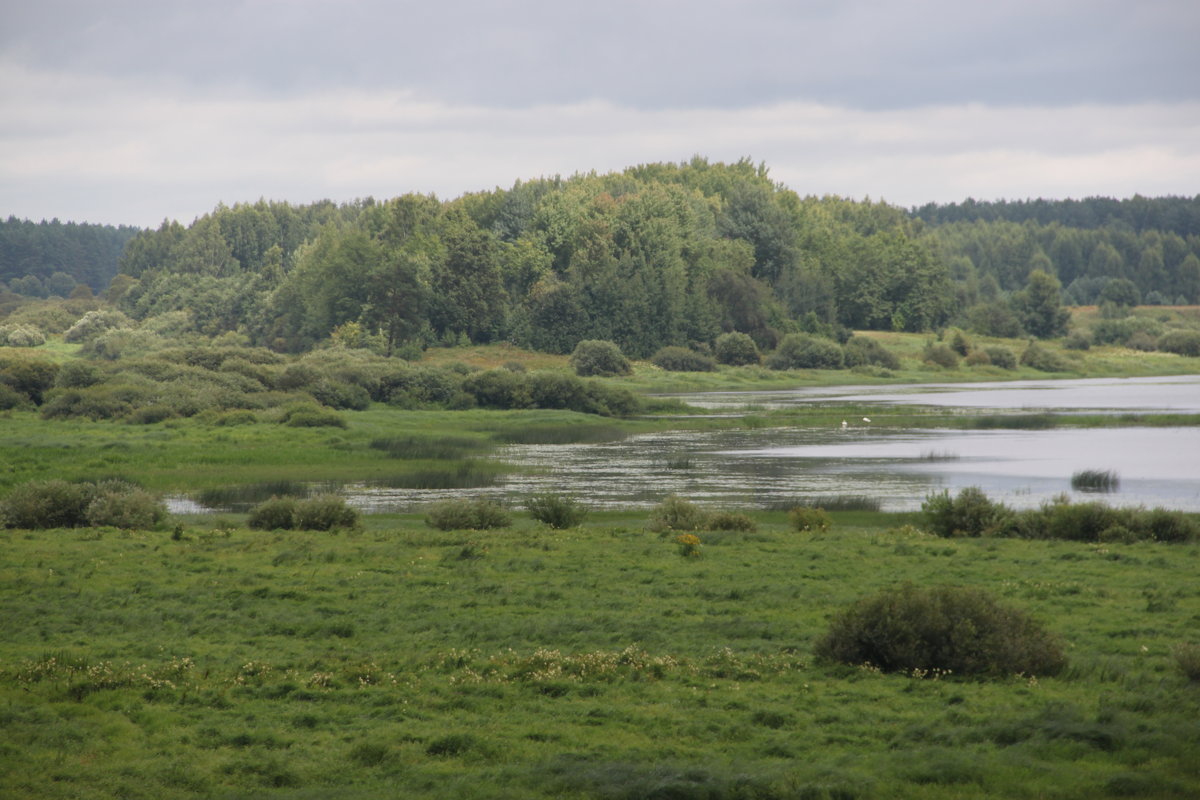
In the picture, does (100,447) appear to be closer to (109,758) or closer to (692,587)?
(692,587)

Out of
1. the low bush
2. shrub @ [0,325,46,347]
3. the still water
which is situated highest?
shrub @ [0,325,46,347]

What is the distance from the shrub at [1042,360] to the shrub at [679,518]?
4370 inches

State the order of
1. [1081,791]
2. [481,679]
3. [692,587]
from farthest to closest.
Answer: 1. [692,587]
2. [481,679]
3. [1081,791]

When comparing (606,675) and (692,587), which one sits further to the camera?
(692,587)

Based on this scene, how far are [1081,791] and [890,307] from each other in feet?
468

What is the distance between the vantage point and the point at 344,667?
14211 mm

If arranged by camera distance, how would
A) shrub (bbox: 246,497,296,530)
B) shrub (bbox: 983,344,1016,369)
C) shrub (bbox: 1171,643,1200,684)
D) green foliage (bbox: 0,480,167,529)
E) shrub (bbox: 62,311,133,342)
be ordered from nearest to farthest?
shrub (bbox: 1171,643,1200,684), green foliage (bbox: 0,480,167,529), shrub (bbox: 246,497,296,530), shrub (bbox: 983,344,1016,369), shrub (bbox: 62,311,133,342)

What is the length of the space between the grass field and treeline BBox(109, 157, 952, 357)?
87.9m

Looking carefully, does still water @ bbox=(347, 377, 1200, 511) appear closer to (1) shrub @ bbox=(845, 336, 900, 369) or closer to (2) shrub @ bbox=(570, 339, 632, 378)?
(2) shrub @ bbox=(570, 339, 632, 378)

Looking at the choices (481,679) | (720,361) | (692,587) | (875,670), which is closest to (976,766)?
(875,670)

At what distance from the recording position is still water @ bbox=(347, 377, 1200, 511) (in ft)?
113

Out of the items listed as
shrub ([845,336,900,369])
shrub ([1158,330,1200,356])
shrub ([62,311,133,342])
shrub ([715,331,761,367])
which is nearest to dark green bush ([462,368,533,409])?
shrub ([715,331,761,367])

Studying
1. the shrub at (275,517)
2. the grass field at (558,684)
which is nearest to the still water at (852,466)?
the shrub at (275,517)

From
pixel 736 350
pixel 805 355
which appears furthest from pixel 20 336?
pixel 805 355
